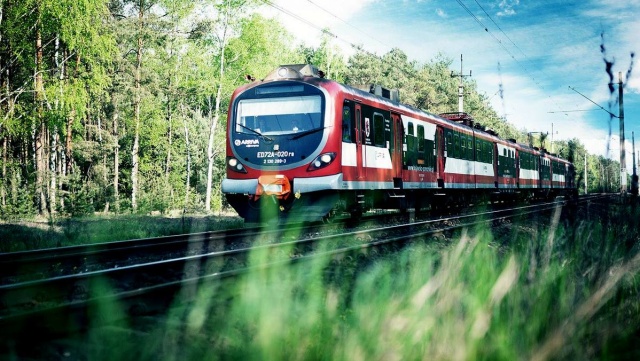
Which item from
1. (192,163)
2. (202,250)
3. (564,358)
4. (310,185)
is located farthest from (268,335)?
(192,163)

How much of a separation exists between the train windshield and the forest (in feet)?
13.9

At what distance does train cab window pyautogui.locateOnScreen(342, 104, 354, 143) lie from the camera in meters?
12.2

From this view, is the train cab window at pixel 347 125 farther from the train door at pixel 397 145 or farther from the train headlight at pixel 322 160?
the train door at pixel 397 145

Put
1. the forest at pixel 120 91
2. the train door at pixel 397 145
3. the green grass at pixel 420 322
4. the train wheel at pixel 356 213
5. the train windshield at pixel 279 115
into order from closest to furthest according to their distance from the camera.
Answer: the green grass at pixel 420 322
the train windshield at pixel 279 115
the train wheel at pixel 356 213
the train door at pixel 397 145
the forest at pixel 120 91

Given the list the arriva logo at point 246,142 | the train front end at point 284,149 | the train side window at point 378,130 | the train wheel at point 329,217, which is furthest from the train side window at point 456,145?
the arriva logo at point 246,142

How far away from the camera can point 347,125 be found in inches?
488

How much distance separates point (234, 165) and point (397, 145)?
4.33m

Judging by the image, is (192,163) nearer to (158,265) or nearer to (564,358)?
(158,265)

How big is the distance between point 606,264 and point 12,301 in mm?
4769

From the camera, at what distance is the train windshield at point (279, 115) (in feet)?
39.6

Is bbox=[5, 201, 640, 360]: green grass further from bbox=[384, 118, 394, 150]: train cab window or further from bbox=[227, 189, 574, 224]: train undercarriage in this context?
bbox=[384, 118, 394, 150]: train cab window

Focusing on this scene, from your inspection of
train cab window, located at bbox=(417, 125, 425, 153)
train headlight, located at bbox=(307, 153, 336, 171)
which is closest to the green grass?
train headlight, located at bbox=(307, 153, 336, 171)

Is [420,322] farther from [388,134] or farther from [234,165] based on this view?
[388,134]

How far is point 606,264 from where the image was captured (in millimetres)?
4730
